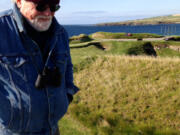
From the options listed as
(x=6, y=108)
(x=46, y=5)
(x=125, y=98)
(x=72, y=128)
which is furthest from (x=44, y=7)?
(x=125, y=98)

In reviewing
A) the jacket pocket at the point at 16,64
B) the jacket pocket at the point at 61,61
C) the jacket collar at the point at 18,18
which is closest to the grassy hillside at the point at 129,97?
the jacket pocket at the point at 61,61

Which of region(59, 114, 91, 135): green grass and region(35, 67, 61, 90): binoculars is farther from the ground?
region(35, 67, 61, 90): binoculars

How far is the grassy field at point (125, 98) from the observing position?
5697mm

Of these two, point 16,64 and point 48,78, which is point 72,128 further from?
point 16,64

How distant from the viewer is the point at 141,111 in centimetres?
628

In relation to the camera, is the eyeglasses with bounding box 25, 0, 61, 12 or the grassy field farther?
the grassy field

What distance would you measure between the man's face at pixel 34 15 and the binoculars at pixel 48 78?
17.3 inches

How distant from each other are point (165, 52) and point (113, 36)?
31.8 ft

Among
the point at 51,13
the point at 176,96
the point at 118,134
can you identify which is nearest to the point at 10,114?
the point at 51,13

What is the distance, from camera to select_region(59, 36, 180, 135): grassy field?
224 inches

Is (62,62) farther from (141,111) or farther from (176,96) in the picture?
(176,96)

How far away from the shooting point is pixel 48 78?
2211mm

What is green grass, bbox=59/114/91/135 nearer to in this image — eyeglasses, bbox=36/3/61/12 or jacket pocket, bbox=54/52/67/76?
jacket pocket, bbox=54/52/67/76

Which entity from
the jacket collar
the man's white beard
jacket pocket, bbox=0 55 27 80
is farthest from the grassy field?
the jacket collar
